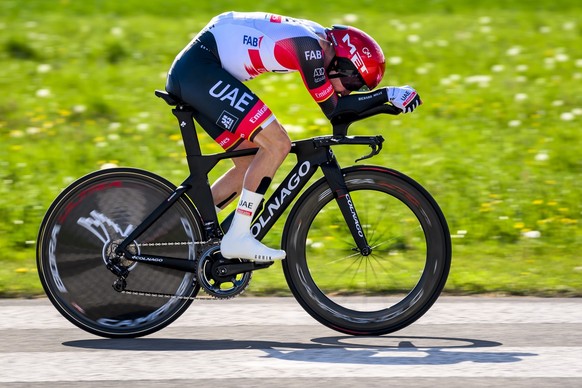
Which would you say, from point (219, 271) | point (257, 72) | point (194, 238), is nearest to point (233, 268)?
point (219, 271)

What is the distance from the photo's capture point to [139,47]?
12.9m

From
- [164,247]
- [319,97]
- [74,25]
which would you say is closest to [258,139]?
[319,97]

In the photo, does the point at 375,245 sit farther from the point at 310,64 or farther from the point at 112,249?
the point at 112,249

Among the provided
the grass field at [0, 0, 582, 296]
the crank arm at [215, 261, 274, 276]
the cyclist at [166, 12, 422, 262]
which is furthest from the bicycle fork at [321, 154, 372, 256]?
the grass field at [0, 0, 582, 296]

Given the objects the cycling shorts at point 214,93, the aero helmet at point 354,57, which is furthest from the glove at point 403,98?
the cycling shorts at point 214,93

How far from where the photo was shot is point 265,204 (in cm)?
641

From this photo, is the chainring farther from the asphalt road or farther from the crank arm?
the asphalt road

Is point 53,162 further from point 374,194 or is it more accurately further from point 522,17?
point 522,17

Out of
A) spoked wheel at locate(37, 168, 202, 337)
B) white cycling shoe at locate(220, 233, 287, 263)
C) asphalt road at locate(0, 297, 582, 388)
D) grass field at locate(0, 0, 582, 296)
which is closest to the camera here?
asphalt road at locate(0, 297, 582, 388)

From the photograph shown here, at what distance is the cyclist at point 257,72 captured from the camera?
6180mm

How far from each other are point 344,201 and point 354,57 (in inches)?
29.3

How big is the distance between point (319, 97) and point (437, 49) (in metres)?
6.75

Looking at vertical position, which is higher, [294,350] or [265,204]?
[265,204]

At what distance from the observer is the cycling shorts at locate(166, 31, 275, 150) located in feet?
20.4
